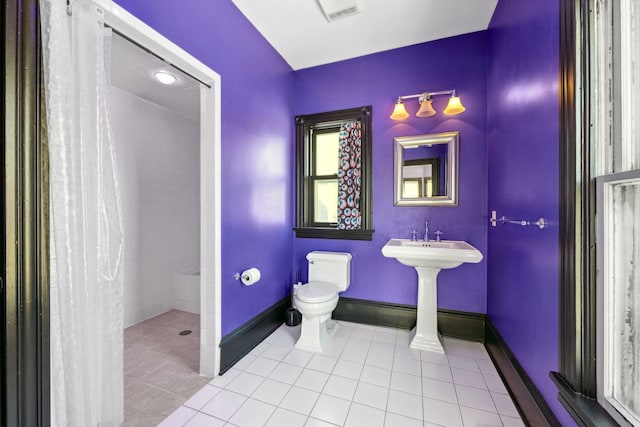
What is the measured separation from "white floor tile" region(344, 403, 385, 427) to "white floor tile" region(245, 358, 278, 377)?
63 cm

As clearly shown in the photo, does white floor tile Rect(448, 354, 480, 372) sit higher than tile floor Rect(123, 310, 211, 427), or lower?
lower

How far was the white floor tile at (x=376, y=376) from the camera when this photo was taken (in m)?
1.54

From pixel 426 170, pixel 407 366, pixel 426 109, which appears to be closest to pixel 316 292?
pixel 407 366

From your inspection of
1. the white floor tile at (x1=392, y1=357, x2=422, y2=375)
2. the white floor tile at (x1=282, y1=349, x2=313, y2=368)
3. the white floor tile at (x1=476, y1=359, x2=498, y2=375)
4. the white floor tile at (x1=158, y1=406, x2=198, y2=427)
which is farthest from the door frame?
the white floor tile at (x1=476, y1=359, x2=498, y2=375)

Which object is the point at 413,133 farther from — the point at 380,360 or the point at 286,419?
the point at 286,419

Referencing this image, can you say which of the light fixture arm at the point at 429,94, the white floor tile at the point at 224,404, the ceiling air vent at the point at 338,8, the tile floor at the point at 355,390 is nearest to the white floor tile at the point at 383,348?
the tile floor at the point at 355,390

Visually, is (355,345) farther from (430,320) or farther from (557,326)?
(557,326)

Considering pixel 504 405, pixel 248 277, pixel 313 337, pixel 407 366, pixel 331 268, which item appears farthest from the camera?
pixel 331 268

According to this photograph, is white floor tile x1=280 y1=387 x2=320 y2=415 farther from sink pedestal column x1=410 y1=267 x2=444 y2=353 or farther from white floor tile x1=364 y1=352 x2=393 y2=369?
sink pedestal column x1=410 y1=267 x2=444 y2=353

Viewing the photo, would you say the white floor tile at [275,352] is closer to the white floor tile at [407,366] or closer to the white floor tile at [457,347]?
the white floor tile at [407,366]

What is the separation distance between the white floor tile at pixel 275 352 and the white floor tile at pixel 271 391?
26cm

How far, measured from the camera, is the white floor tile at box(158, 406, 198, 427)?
4.06 feet

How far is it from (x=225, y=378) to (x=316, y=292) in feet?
2.80

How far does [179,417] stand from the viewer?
4.18 feet
